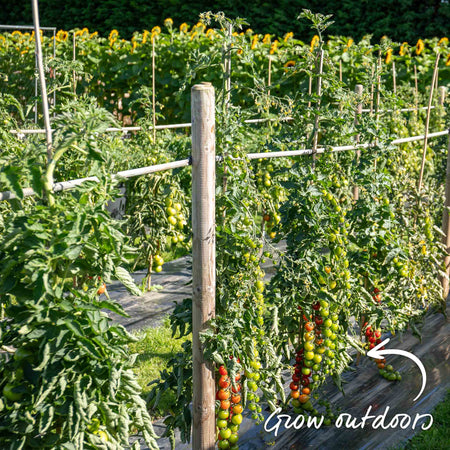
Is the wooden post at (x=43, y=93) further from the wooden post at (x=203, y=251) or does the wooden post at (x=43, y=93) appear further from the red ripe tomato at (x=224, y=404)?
the red ripe tomato at (x=224, y=404)

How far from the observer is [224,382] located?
245cm

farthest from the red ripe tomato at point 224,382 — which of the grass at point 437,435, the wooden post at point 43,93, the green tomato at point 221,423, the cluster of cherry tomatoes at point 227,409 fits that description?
the wooden post at point 43,93

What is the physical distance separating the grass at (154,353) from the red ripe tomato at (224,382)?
0.89 meters

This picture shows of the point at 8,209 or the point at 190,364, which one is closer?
the point at 190,364

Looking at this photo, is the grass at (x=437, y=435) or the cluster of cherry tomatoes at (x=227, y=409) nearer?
the cluster of cherry tomatoes at (x=227, y=409)

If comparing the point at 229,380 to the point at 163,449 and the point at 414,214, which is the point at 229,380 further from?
the point at 414,214

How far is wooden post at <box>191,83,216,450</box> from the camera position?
227 centimetres

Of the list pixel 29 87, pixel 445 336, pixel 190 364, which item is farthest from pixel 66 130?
pixel 29 87

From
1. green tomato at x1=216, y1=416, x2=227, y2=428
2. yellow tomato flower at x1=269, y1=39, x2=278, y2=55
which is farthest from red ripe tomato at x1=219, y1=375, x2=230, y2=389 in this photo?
yellow tomato flower at x1=269, y1=39, x2=278, y2=55

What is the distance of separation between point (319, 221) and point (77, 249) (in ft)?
5.05

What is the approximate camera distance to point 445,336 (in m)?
4.05

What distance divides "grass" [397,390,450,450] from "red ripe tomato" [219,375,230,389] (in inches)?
39.1

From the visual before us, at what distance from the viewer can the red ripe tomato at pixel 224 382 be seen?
2.44 metres

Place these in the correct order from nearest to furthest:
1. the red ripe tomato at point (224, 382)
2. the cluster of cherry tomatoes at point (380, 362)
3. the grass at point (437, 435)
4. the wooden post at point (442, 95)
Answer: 1. the red ripe tomato at point (224, 382)
2. the grass at point (437, 435)
3. the cluster of cherry tomatoes at point (380, 362)
4. the wooden post at point (442, 95)
